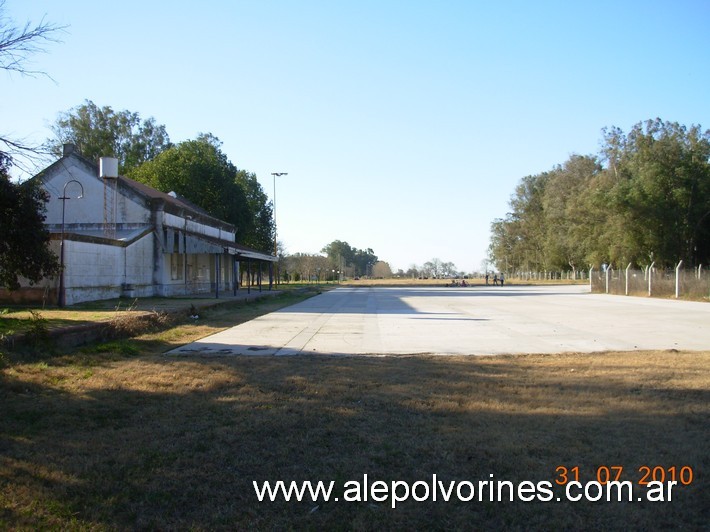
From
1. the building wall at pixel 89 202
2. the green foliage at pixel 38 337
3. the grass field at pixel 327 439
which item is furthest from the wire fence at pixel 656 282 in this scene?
the green foliage at pixel 38 337

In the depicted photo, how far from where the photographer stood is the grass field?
3.97 meters

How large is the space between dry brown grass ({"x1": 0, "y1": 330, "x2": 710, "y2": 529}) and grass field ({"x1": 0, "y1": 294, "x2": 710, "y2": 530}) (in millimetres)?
20

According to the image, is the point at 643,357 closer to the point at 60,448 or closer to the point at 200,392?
the point at 200,392

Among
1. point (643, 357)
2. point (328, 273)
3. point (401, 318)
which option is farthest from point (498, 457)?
point (328, 273)

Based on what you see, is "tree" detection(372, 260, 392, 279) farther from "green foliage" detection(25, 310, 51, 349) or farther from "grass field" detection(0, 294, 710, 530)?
"grass field" detection(0, 294, 710, 530)

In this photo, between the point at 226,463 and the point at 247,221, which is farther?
the point at 247,221

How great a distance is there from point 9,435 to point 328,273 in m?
103

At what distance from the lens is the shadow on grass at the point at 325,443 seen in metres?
3.96

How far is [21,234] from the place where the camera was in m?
12.1

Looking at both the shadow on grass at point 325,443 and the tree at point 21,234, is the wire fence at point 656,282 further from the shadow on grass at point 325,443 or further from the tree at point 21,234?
the tree at point 21,234

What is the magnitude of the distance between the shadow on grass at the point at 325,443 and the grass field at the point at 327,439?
0.02 metres

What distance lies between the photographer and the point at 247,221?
53969 mm

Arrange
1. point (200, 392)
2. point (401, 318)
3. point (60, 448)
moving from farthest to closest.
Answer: point (401, 318) → point (200, 392) → point (60, 448)

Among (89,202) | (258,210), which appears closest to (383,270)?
(258,210)
